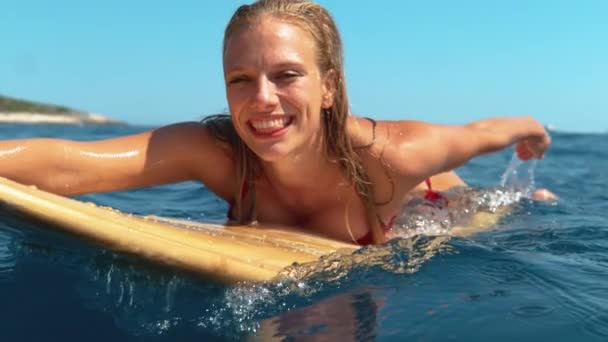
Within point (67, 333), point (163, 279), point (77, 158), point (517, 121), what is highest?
point (517, 121)

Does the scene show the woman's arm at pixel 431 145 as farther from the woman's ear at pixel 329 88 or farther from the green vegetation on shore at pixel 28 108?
the green vegetation on shore at pixel 28 108

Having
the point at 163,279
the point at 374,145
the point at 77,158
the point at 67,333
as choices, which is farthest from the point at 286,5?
the point at 67,333

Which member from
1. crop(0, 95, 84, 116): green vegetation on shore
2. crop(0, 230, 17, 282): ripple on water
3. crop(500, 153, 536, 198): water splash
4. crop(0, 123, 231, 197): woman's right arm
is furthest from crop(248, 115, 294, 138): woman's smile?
crop(0, 95, 84, 116): green vegetation on shore

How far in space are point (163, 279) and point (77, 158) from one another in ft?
2.61

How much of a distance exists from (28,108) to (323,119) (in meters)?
54.7

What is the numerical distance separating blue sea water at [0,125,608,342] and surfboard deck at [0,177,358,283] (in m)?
0.06

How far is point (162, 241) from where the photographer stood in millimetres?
2404

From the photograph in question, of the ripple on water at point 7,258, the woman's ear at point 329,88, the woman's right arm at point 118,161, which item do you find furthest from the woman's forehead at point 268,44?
the ripple on water at point 7,258

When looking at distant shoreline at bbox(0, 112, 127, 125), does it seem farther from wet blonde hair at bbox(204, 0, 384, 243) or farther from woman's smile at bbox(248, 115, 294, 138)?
woman's smile at bbox(248, 115, 294, 138)

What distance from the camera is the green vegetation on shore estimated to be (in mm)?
52125

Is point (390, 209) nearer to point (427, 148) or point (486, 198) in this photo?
point (427, 148)

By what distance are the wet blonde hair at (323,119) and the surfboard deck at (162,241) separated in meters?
0.50

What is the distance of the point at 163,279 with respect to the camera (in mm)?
2428

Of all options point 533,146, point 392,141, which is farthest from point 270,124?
point 533,146
